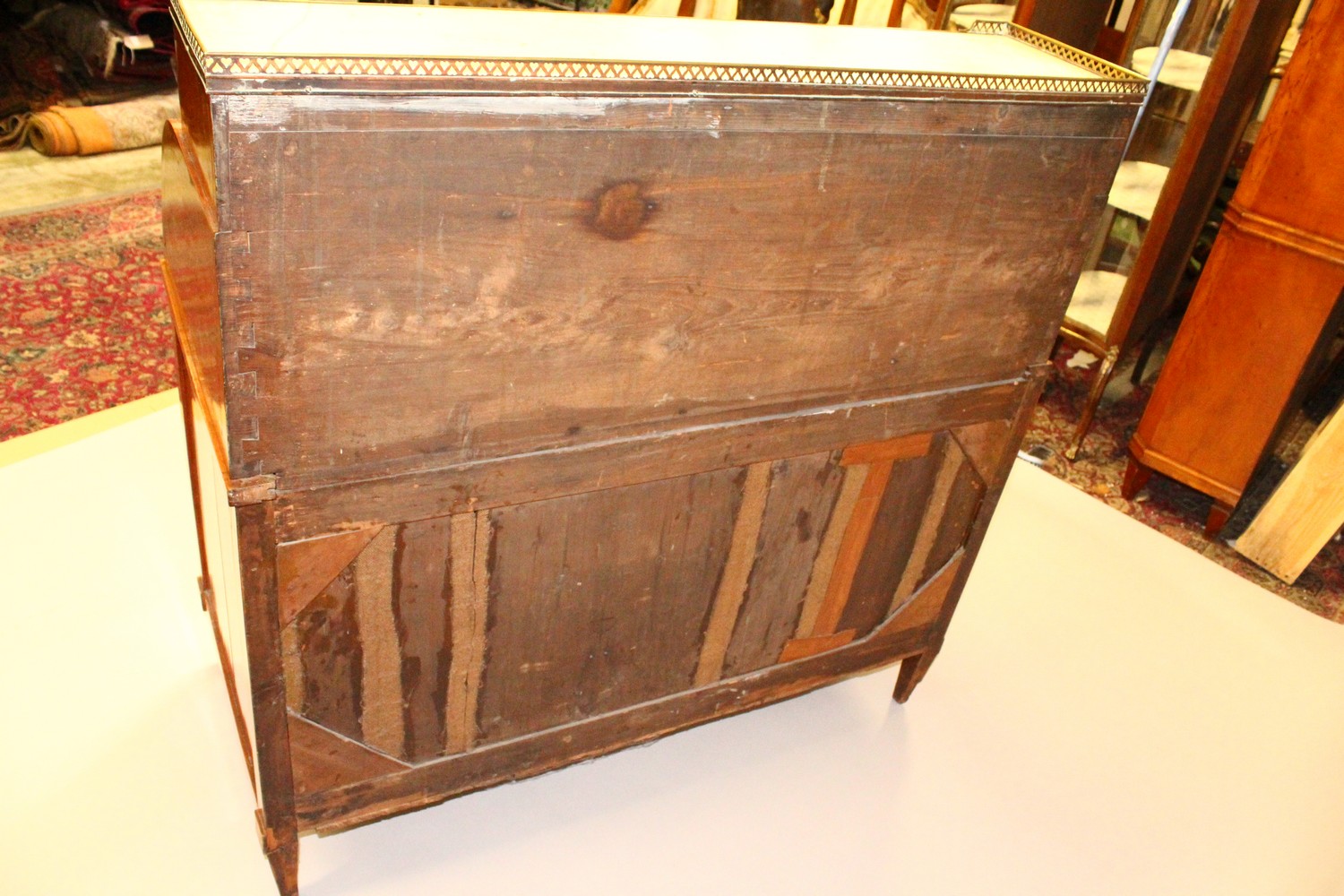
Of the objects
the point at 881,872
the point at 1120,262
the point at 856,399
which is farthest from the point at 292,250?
the point at 1120,262

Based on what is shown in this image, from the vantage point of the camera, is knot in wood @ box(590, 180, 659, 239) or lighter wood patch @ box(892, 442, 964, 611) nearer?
knot in wood @ box(590, 180, 659, 239)

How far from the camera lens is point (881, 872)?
1934 mm

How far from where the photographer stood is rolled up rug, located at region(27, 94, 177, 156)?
4.48 m

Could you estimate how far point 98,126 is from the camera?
4.54m

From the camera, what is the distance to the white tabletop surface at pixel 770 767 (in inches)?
72.1

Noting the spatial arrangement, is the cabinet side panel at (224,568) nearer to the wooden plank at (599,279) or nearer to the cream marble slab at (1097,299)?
the wooden plank at (599,279)

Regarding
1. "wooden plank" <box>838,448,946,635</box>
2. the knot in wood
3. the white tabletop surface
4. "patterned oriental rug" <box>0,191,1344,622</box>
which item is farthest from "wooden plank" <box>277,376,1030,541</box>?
→ "patterned oriental rug" <box>0,191,1344,622</box>

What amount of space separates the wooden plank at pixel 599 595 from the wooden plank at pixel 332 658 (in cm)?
19

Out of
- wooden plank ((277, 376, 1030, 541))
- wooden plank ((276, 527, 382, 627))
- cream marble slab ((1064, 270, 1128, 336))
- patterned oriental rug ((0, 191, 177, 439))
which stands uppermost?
wooden plank ((277, 376, 1030, 541))

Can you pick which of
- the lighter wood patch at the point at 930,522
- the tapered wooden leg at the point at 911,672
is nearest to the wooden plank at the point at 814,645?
the lighter wood patch at the point at 930,522

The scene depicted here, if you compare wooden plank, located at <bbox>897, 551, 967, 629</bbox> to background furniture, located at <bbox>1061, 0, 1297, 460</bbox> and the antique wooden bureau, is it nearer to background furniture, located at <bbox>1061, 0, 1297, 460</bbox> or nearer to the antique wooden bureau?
the antique wooden bureau

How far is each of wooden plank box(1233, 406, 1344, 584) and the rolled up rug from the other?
182 inches

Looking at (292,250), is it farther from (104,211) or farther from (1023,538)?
(104,211)

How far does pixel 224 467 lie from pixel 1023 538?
2231mm
